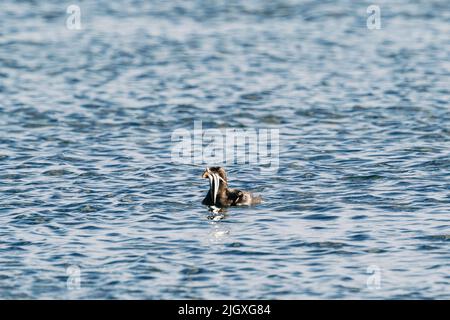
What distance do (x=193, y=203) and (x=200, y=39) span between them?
2276 centimetres

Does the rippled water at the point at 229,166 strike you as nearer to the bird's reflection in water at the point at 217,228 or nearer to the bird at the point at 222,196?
the bird's reflection in water at the point at 217,228

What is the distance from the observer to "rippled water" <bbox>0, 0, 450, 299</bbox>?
1625 centimetres

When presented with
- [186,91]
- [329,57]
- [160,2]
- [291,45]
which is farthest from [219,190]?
[160,2]

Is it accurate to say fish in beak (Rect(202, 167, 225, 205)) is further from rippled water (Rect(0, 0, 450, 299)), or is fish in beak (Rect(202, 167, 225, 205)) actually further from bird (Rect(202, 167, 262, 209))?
rippled water (Rect(0, 0, 450, 299))

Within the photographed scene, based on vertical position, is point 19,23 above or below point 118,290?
above

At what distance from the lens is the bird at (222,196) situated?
20.0 metres

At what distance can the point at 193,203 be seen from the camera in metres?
20.5

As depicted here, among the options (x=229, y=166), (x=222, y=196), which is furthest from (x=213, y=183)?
(x=229, y=166)

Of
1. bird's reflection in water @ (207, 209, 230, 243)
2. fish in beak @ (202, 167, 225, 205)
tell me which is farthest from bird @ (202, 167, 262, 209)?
bird's reflection in water @ (207, 209, 230, 243)

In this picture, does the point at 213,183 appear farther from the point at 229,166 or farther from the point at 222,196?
the point at 229,166

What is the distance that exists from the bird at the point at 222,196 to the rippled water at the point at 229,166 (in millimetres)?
279

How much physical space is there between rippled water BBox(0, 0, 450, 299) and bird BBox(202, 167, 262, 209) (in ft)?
0.91

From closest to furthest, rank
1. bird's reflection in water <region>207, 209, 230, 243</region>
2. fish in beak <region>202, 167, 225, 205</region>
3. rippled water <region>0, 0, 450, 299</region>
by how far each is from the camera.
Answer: rippled water <region>0, 0, 450, 299</region>, bird's reflection in water <region>207, 209, 230, 243</region>, fish in beak <region>202, 167, 225, 205</region>
